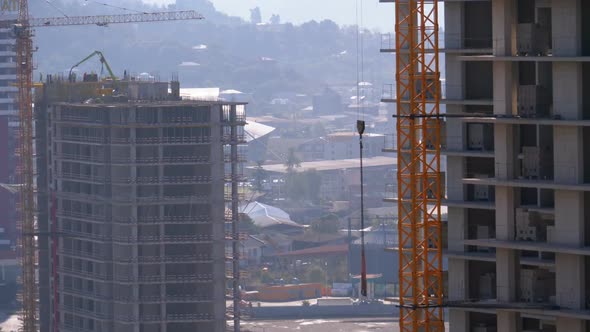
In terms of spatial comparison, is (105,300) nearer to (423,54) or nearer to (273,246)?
(423,54)

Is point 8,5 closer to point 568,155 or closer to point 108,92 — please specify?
Result: point 108,92

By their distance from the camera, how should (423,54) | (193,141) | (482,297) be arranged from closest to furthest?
(482,297), (423,54), (193,141)

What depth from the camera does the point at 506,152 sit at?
119 ft

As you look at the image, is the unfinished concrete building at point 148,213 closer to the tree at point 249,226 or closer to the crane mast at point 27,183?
the crane mast at point 27,183

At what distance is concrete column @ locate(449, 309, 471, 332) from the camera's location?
39219mm

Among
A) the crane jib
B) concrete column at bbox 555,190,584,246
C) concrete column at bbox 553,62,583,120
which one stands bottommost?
concrete column at bbox 555,190,584,246

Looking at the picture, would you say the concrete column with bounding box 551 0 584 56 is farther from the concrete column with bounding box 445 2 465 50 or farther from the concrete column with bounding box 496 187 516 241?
the concrete column with bounding box 445 2 465 50

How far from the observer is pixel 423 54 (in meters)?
46.7

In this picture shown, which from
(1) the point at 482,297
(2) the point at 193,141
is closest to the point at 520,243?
(1) the point at 482,297

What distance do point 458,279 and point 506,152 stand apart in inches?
Result: 227

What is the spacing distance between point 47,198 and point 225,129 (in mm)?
13106

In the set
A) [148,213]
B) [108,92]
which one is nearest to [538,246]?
[148,213]

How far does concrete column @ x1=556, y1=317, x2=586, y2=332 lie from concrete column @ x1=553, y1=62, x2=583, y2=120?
11.6ft

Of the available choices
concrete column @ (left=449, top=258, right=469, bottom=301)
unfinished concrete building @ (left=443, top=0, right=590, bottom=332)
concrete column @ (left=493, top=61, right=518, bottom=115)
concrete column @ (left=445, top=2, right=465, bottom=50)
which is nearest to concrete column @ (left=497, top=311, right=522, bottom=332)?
unfinished concrete building @ (left=443, top=0, right=590, bottom=332)
